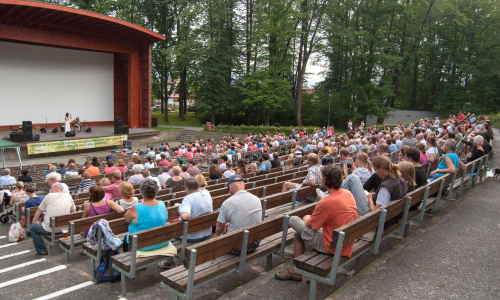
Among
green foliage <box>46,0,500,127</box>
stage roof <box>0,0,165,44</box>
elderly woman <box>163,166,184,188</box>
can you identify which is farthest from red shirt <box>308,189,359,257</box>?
green foliage <box>46,0,500,127</box>

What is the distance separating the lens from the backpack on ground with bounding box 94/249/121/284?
412 centimetres

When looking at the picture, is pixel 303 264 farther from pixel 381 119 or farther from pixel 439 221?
pixel 381 119

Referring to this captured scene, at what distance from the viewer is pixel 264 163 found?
877cm

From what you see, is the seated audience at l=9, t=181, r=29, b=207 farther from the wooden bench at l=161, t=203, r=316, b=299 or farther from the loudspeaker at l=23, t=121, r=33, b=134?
the loudspeaker at l=23, t=121, r=33, b=134

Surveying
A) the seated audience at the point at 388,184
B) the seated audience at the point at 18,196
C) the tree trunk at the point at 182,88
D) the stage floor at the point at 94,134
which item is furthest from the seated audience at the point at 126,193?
the tree trunk at the point at 182,88

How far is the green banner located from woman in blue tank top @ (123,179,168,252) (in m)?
16.7

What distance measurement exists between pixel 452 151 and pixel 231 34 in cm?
3104

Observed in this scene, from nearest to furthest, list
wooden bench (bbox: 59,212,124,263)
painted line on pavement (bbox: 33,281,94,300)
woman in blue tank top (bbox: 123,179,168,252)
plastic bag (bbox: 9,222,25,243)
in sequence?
painted line on pavement (bbox: 33,281,94,300), woman in blue tank top (bbox: 123,179,168,252), wooden bench (bbox: 59,212,124,263), plastic bag (bbox: 9,222,25,243)

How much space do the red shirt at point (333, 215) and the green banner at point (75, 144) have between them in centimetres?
1843

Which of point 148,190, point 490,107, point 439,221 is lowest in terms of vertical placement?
point 439,221

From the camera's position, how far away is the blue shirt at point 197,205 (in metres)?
4.16

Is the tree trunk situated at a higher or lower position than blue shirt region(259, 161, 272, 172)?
higher

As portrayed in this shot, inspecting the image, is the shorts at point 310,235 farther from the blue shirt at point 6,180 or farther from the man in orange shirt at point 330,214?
the blue shirt at point 6,180

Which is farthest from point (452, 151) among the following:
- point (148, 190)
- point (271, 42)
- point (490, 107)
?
point (490, 107)
